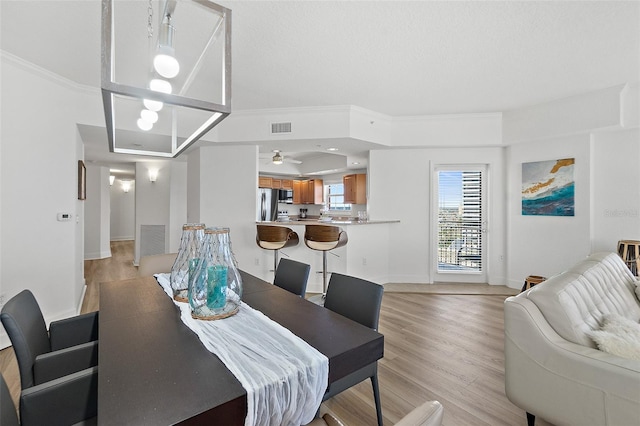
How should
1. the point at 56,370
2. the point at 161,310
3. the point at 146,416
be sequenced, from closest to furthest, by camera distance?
the point at 146,416
the point at 56,370
the point at 161,310

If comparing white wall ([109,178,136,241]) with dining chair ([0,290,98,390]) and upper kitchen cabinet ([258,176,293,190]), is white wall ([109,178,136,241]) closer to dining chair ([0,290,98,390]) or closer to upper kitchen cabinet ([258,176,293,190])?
upper kitchen cabinet ([258,176,293,190])

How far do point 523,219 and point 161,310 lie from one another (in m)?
4.93

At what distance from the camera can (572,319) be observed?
1.52 m

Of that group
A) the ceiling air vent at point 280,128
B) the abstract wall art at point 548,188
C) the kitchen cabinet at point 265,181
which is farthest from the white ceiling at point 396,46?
the kitchen cabinet at point 265,181

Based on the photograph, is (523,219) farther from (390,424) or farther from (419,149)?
(390,424)

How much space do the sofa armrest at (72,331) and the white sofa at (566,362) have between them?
94.0 inches

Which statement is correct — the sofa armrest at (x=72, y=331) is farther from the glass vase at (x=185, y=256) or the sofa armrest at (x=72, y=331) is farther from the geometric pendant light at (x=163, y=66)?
the geometric pendant light at (x=163, y=66)

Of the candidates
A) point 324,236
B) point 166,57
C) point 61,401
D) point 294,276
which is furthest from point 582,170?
point 61,401

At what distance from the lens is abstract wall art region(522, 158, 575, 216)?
3982 mm

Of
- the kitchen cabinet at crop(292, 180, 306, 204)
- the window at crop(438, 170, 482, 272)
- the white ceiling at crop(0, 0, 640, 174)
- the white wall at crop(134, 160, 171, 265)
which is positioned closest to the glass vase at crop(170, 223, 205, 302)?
the white ceiling at crop(0, 0, 640, 174)

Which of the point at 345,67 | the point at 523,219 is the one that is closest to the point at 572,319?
the point at 345,67

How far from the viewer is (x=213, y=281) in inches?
54.0

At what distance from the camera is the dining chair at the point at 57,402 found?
0.92 metres

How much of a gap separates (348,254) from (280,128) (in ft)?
7.02
